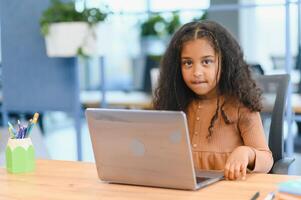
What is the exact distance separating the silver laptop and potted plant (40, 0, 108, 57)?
1810 millimetres

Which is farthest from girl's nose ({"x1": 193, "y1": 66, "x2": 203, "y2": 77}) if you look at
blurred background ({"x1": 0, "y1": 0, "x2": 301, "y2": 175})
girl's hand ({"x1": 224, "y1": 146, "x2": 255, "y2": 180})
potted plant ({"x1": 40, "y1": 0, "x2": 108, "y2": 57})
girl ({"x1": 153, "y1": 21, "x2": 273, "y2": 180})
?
potted plant ({"x1": 40, "y1": 0, "x2": 108, "y2": 57})

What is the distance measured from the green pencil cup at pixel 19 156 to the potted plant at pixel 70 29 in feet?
5.14

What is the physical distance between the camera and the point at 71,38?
3.15 metres

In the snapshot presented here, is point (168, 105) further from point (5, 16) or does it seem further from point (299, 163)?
point (299, 163)

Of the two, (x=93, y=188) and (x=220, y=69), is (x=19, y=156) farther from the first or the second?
(x=220, y=69)

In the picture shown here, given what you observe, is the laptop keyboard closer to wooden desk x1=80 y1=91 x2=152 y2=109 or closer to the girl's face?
the girl's face

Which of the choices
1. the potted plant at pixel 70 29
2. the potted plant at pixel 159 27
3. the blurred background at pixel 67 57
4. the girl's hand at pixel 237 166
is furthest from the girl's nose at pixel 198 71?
the potted plant at pixel 159 27

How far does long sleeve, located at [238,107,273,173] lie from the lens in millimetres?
1570

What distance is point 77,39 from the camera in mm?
3154

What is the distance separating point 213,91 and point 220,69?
0.09m

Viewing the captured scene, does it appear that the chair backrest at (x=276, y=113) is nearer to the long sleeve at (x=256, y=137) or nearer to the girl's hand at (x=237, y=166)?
the long sleeve at (x=256, y=137)

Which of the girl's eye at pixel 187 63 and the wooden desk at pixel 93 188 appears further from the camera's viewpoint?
the girl's eye at pixel 187 63

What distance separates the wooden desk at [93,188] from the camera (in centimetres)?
130

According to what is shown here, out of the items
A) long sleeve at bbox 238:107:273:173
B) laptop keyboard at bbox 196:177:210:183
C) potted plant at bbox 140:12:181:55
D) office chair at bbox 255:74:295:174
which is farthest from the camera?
potted plant at bbox 140:12:181:55
